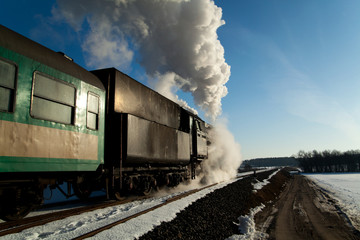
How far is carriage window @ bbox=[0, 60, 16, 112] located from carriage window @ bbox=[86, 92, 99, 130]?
84.0 inches

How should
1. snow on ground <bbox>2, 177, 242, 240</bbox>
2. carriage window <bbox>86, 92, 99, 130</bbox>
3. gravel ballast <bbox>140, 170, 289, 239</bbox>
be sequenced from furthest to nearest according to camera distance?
carriage window <bbox>86, 92, 99, 130</bbox>
gravel ballast <bbox>140, 170, 289, 239</bbox>
snow on ground <bbox>2, 177, 242, 240</bbox>

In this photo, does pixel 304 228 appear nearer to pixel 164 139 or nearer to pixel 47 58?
pixel 164 139

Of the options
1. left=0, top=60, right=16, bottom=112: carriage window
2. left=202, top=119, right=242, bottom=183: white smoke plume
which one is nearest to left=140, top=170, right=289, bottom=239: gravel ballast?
left=0, top=60, right=16, bottom=112: carriage window

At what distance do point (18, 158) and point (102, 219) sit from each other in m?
2.70

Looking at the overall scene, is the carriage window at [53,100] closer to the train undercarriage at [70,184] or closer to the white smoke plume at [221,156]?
the train undercarriage at [70,184]

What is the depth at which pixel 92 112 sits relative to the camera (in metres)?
6.76

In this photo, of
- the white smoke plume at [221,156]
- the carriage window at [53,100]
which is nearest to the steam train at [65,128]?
the carriage window at [53,100]

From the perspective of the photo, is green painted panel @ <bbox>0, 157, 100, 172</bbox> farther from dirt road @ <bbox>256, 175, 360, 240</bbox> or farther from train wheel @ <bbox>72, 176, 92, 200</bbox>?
dirt road @ <bbox>256, 175, 360, 240</bbox>

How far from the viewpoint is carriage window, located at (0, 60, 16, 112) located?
4359mm

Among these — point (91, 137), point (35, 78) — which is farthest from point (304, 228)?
point (35, 78)

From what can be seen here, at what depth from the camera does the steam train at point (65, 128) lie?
15.0 ft

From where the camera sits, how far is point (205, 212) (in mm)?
8148

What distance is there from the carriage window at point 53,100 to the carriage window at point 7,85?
17.5 inches

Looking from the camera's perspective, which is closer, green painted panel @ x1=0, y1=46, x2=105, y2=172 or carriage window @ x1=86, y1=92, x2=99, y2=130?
green painted panel @ x1=0, y1=46, x2=105, y2=172
